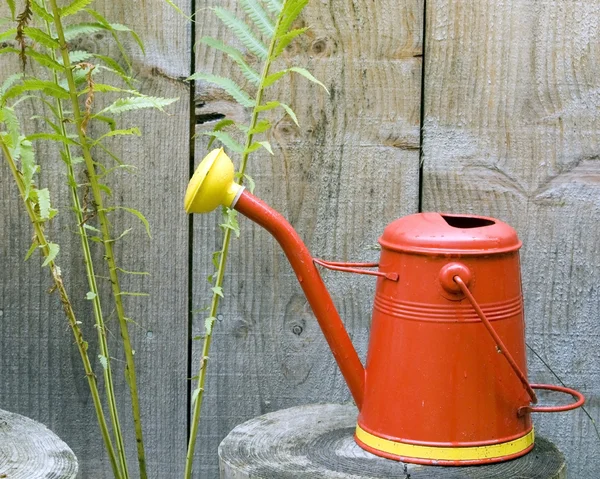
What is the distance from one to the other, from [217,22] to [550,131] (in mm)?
669

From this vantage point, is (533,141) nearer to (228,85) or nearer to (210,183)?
(228,85)

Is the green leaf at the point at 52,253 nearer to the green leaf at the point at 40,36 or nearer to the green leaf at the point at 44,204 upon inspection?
the green leaf at the point at 44,204

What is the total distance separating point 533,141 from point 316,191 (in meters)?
0.43

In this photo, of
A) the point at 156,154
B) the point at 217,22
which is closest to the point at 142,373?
the point at 156,154

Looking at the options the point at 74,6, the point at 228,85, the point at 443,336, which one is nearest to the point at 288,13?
the point at 228,85

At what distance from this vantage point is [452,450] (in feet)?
4.58

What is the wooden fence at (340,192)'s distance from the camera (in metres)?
1.77

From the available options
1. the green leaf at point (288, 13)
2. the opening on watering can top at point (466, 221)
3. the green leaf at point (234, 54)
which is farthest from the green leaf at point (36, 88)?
the opening on watering can top at point (466, 221)

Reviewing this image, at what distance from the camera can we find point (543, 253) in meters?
1.81

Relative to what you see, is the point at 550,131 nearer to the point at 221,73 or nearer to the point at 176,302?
the point at 221,73

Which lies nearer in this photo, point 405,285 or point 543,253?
point 405,285

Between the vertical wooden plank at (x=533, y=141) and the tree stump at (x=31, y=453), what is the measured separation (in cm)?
82

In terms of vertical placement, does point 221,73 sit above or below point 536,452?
above

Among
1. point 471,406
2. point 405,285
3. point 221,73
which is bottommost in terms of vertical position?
point 471,406
